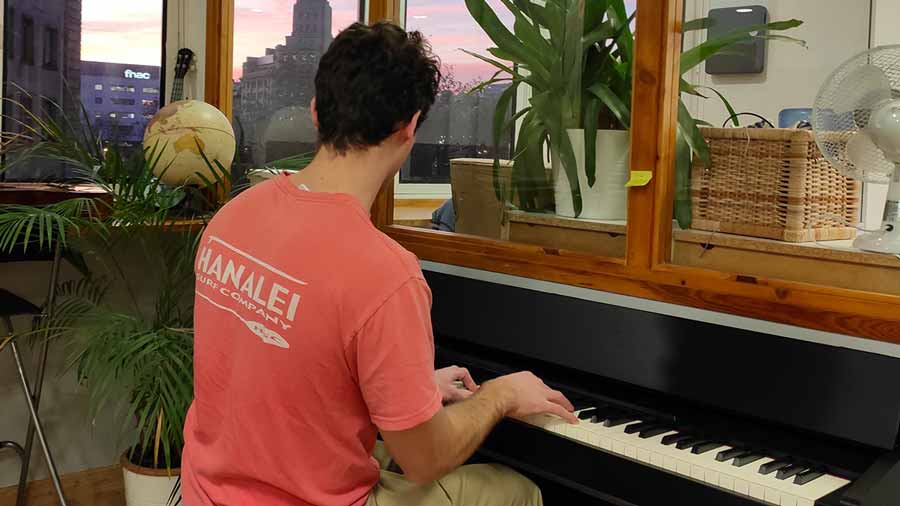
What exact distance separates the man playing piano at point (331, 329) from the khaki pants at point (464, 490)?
0.01 metres

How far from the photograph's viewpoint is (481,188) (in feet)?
7.34

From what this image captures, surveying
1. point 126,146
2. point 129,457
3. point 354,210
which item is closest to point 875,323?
point 354,210

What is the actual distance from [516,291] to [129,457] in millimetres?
1320

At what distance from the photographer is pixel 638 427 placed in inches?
63.3

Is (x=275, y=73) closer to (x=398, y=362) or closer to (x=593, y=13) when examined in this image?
(x=593, y=13)

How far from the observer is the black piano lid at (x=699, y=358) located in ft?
4.54

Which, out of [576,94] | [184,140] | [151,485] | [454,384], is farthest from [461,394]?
[184,140]

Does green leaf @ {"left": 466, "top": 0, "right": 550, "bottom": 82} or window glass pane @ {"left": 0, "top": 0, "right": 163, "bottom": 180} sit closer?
green leaf @ {"left": 466, "top": 0, "right": 550, "bottom": 82}

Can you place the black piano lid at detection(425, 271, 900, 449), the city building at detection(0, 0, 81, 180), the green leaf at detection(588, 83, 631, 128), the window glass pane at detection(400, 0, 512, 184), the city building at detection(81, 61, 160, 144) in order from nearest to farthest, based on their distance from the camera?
1. the black piano lid at detection(425, 271, 900, 449)
2. the green leaf at detection(588, 83, 631, 128)
3. the window glass pane at detection(400, 0, 512, 184)
4. the city building at detection(0, 0, 81, 180)
5. the city building at detection(81, 61, 160, 144)

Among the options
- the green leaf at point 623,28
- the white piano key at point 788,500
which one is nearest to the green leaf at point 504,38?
the green leaf at point 623,28

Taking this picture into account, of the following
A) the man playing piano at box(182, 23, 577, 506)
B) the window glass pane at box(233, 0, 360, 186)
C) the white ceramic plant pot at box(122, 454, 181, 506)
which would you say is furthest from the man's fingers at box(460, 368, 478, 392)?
the window glass pane at box(233, 0, 360, 186)

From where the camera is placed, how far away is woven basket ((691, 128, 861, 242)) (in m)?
1.61

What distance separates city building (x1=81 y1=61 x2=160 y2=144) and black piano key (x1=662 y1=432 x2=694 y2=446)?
7.50ft

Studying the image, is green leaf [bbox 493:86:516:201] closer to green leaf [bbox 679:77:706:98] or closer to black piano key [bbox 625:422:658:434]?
green leaf [bbox 679:77:706:98]
